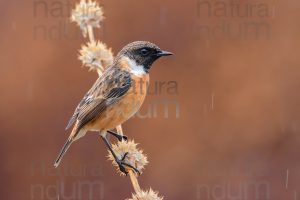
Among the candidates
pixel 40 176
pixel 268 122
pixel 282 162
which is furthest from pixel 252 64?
pixel 40 176

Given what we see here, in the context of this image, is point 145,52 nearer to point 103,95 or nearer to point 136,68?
point 136,68

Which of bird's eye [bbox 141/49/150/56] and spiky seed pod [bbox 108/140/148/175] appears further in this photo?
bird's eye [bbox 141/49/150/56]

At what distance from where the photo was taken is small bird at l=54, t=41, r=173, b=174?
5594 mm

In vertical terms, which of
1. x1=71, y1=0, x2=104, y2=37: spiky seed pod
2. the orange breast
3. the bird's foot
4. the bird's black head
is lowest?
the bird's foot

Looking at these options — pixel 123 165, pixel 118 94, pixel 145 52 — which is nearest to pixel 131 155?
pixel 123 165

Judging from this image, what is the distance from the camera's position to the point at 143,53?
5.69 metres

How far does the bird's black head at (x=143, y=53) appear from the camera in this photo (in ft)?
18.4

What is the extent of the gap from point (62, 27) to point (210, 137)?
3.00 meters

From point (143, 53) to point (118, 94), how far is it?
416mm

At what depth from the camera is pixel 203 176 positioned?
10305 millimetres

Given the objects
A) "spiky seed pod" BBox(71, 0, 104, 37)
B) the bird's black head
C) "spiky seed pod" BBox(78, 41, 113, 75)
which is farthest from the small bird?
"spiky seed pod" BBox(71, 0, 104, 37)

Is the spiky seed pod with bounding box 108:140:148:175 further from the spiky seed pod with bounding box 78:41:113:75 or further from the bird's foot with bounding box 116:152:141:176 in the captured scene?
the spiky seed pod with bounding box 78:41:113:75

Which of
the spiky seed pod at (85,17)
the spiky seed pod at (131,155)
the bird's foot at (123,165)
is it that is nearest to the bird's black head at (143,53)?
the spiky seed pod at (85,17)

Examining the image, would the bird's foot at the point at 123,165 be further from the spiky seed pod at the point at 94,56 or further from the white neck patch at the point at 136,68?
the white neck patch at the point at 136,68
